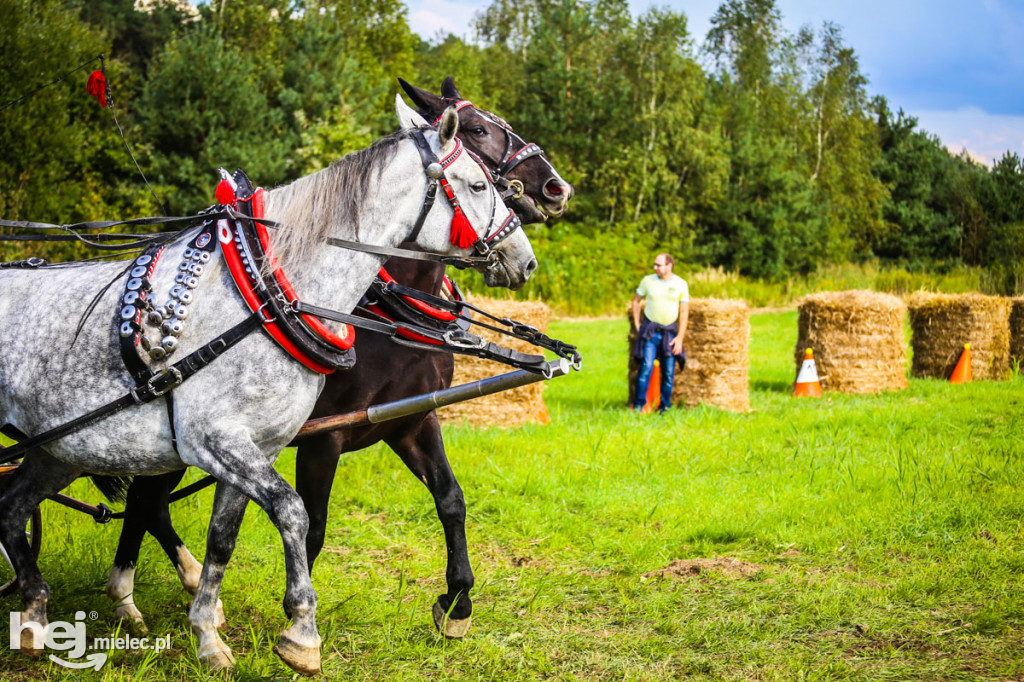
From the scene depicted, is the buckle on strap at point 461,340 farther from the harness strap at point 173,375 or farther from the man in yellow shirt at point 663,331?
the man in yellow shirt at point 663,331

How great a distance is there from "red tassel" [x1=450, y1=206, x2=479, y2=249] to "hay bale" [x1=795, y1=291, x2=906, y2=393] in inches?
364

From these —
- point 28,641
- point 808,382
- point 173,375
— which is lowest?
point 28,641

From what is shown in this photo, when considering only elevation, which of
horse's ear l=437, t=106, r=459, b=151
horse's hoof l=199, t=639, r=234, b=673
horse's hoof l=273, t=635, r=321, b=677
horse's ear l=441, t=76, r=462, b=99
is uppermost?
horse's ear l=441, t=76, r=462, b=99

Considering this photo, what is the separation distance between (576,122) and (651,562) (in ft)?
90.4

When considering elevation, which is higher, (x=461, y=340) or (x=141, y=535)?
(x=461, y=340)

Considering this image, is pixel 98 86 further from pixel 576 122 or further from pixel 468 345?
pixel 576 122

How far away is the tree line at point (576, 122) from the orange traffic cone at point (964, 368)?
8.86 metres

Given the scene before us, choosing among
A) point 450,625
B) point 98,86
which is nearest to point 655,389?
point 450,625

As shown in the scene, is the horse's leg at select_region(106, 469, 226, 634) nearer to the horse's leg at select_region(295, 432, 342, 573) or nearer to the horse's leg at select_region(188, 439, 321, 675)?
the horse's leg at select_region(295, 432, 342, 573)

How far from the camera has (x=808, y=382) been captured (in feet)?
37.1

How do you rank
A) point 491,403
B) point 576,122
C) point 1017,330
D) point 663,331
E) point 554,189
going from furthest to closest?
point 576,122, point 1017,330, point 663,331, point 491,403, point 554,189

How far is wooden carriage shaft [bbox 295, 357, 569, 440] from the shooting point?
3.66 m

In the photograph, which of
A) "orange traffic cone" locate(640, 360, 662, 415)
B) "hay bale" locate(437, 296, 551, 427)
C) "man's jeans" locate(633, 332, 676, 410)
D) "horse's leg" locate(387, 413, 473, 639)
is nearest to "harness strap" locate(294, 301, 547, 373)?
"horse's leg" locate(387, 413, 473, 639)

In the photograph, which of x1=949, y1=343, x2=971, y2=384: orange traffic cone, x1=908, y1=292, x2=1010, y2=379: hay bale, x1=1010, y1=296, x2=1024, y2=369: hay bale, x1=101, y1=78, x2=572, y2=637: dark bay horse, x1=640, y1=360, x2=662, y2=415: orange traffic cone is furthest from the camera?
x1=1010, y1=296, x2=1024, y2=369: hay bale
